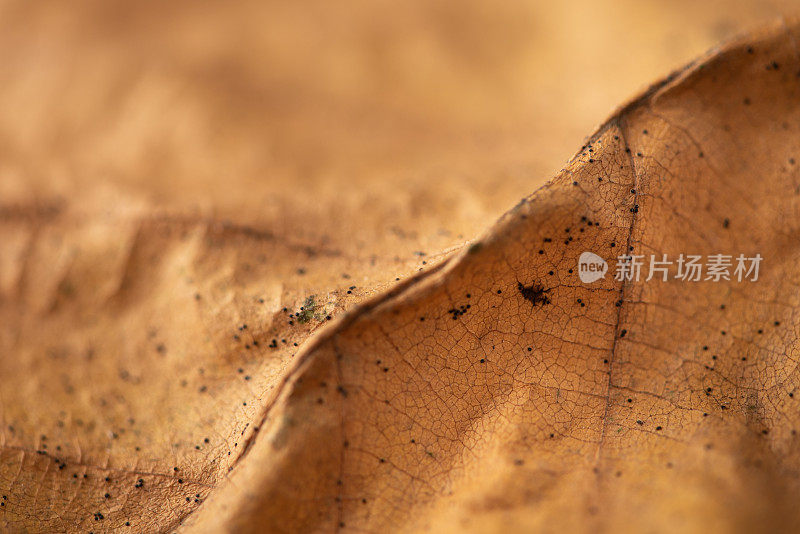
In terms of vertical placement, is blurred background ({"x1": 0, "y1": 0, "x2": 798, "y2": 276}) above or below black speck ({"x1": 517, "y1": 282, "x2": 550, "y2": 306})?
above

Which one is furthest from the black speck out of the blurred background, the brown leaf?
the blurred background

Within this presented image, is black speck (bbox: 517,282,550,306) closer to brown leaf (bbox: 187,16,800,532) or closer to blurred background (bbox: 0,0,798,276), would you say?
brown leaf (bbox: 187,16,800,532)

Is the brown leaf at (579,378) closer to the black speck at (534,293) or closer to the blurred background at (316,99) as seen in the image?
the black speck at (534,293)

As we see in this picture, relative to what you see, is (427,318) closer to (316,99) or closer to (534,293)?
(534,293)

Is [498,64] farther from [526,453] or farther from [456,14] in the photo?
[526,453]

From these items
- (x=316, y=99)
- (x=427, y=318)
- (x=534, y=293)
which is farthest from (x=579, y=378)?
(x=316, y=99)

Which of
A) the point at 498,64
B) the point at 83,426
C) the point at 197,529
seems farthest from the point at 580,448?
the point at 498,64
